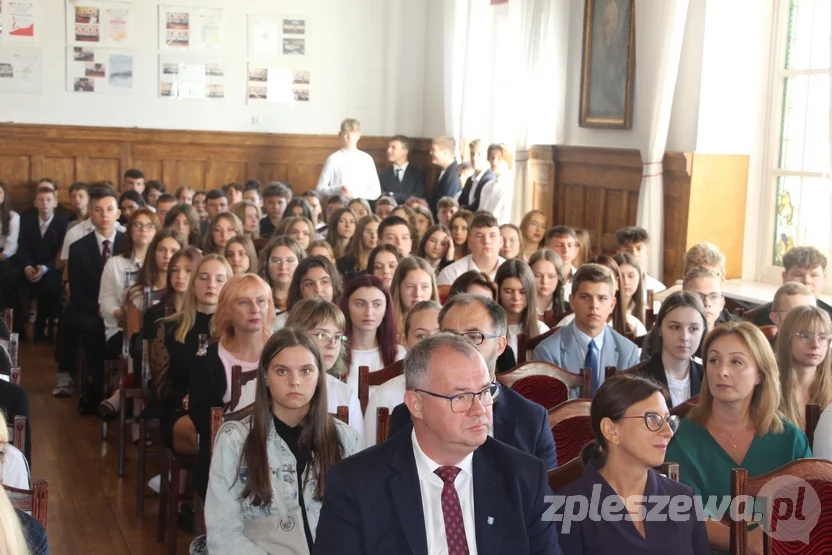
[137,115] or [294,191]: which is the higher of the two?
[137,115]

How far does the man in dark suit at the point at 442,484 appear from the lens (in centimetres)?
251

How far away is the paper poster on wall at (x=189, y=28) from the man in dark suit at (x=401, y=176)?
2670mm

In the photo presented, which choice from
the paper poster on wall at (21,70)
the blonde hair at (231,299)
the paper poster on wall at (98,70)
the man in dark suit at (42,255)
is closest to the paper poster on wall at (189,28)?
the paper poster on wall at (98,70)

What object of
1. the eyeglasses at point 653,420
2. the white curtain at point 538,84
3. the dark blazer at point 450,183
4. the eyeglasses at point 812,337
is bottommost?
the eyeglasses at point 653,420

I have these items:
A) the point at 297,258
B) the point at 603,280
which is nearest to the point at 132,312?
the point at 297,258

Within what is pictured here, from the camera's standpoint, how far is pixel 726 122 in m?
8.45

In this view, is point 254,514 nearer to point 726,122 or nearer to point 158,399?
point 158,399

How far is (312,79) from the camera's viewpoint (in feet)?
46.2

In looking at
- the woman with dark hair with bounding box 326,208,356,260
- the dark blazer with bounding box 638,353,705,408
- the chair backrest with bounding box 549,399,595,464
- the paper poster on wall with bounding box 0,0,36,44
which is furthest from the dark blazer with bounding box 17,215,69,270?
the chair backrest with bounding box 549,399,595,464

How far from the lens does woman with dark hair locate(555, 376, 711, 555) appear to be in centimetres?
288

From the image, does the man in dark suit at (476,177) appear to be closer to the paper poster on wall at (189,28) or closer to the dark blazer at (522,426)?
the paper poster on wall at (189,28)

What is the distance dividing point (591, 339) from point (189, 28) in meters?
9.81

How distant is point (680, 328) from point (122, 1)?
1056 cm

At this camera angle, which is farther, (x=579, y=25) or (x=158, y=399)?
(x=579, y=25)
